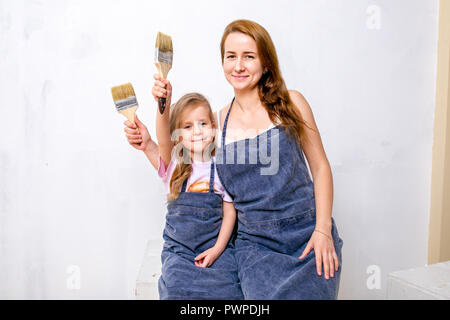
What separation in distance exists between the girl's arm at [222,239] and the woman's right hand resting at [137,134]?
29 cm

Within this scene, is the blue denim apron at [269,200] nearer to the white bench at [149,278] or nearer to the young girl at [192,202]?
the young girl at [192,202]

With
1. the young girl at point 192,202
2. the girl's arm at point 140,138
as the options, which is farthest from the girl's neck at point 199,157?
the girl's arm at point 140,138

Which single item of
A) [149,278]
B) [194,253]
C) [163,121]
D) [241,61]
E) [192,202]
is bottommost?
[149,278]

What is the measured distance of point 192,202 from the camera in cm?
119

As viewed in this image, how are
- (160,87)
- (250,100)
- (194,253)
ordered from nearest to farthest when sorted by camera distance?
(160,87)
(194,253)
(250,100)

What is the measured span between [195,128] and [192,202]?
0.71 feet

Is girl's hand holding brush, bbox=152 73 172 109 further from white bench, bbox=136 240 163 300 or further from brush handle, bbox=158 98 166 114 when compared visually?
white bench, bbox=136 240 163 300

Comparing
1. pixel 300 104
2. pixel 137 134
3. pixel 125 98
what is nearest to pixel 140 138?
pixel 137 134

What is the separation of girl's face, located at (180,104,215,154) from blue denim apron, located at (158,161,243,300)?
72mm

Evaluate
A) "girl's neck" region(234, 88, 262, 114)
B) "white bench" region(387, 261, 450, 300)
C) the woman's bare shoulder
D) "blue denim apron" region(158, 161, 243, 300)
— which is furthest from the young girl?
"white bench" region(387, 261, 450, 300)

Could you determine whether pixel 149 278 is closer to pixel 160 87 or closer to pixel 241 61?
pixel 160 87

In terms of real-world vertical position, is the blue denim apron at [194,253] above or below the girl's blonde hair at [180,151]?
below

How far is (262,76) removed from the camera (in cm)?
128

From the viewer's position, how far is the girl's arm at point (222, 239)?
45.1 inches
